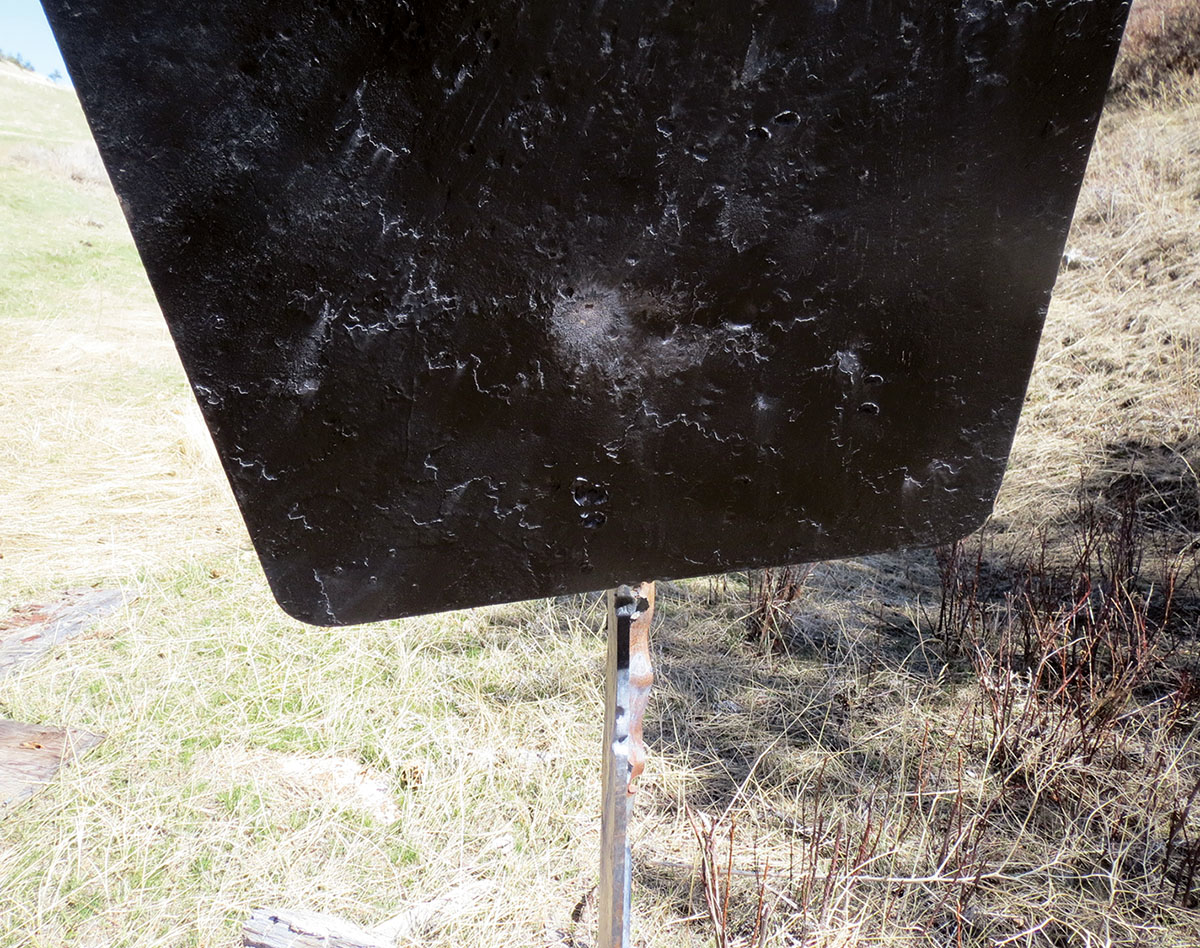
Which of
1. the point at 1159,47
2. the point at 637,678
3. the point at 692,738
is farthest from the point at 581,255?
the point at 1159,47

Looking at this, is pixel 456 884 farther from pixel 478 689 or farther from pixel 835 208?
pixel 835 208

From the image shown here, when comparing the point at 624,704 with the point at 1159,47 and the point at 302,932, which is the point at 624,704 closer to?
the point at 302,932

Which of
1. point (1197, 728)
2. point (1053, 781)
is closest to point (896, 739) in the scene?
point (1053, 781)

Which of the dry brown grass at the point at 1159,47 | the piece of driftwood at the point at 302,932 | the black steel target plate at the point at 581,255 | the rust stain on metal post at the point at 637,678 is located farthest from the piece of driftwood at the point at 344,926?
the dry brown grass at the point at 1159,47

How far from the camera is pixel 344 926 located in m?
1.77

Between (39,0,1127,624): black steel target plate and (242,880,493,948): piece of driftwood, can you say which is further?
(242,880,493,948): piece of driftwood

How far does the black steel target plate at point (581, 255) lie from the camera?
58 cm

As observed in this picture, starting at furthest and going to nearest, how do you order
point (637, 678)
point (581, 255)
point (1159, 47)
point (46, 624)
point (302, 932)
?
point (1159, 47), point (46, 624), point (302, 932), point (637, 678), point (581, 255)

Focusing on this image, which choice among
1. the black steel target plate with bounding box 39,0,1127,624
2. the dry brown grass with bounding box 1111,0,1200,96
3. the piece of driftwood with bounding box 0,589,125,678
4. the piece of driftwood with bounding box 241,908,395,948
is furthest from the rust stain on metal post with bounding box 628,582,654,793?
the dry brown grass with bounding box 1111,0,1200,96

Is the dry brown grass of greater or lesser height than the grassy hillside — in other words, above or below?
above

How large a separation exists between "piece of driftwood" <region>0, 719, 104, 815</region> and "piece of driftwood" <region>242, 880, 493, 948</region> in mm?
896

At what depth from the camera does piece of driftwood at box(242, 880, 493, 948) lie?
172 cm

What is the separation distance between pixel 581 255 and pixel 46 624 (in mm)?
3259

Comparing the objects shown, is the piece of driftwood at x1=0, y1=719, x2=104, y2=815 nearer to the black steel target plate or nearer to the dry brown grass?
the black steel target plate
